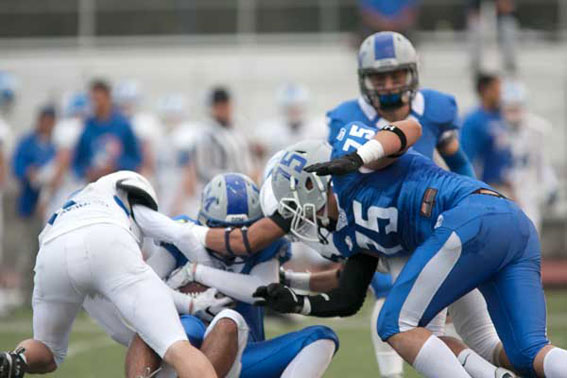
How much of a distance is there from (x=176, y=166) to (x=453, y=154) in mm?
6503

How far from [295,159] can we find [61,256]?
41.6 inches

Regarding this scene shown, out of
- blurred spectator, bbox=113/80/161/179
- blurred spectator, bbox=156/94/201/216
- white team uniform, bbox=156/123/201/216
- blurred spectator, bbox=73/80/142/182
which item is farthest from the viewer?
white team uniform, bbox=156/123/201/216

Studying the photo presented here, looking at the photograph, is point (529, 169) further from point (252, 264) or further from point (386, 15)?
point (252, 264)

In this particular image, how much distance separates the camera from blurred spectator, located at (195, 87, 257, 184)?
10.4 meters

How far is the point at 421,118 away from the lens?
5840 millimetres

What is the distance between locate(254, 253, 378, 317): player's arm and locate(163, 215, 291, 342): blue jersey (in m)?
0.29

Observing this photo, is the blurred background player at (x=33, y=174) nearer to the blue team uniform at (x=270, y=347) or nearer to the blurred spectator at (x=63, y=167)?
the blurred spectator at (x=63, y=167)

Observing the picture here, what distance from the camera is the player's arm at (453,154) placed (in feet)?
19.6

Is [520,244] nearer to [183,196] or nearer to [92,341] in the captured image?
[92,341]

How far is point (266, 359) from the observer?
200 inches

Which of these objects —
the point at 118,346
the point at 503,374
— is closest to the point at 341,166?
the point at 503,374

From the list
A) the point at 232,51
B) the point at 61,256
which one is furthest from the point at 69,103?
the point at 61,256

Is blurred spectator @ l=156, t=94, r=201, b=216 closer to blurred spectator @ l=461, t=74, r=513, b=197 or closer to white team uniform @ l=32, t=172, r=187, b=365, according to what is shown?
blurred spectator @ l=461, t=74, r=513, b=197

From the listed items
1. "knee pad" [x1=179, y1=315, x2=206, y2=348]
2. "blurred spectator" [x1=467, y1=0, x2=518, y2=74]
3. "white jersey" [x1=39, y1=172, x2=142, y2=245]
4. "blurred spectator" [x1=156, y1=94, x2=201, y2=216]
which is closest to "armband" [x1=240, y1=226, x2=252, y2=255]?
"knee pad" [x1=179, y1=315, x2=206, y2=348]
